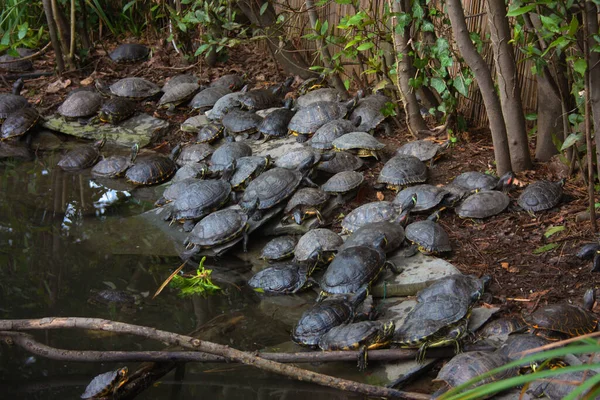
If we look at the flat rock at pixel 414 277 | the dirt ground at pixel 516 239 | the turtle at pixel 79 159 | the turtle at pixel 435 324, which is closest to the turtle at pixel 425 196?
the dirt ground at pixel 516 239

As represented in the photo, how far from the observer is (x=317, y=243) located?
4.63 m

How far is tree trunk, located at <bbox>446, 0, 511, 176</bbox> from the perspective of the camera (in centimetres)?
470

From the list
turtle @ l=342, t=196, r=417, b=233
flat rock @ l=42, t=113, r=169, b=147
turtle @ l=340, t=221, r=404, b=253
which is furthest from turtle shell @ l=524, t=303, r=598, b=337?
flat rock @ l=42, t=113, r=169, b=147

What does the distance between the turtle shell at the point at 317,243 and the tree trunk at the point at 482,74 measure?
1.47 metres

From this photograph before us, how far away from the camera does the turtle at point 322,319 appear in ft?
12.4

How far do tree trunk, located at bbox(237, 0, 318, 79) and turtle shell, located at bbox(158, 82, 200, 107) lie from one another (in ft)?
3.63

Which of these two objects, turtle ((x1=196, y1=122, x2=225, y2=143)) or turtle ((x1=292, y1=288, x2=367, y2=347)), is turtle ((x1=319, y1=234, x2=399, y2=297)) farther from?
turtle ((x1=196, y1=122, x2=225, y2=143))

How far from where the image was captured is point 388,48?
618 cm

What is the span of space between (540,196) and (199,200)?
2.81m

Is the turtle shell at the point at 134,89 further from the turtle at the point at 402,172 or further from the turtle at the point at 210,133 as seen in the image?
the turtle at the point at 402,172

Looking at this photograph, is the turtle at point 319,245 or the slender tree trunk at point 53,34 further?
the slender tree trunk at point 53,34

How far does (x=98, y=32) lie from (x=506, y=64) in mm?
7134

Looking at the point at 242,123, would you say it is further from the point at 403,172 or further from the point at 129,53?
the point at 129,53

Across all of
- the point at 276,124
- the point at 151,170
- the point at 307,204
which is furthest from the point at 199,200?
the point at 276,124
